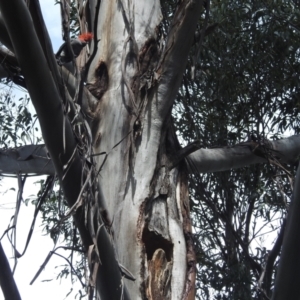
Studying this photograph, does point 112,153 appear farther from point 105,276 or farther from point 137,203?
point 105,276

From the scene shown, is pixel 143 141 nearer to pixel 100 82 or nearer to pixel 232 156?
pixel 100 82

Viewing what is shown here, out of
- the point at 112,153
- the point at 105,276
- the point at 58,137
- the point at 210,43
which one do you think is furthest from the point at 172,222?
the point at 210,43

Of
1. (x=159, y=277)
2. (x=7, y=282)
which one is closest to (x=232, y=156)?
(x=159, y=277)

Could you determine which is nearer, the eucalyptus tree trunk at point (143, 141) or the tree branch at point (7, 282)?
the tree branch at point (7, 282)

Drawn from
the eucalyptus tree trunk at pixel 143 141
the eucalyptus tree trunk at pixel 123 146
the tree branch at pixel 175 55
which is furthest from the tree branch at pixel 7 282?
the tree branch at pixel 175 55

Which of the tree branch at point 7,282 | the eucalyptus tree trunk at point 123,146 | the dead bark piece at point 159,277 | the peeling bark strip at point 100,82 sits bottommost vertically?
the tree branch at point 7,282

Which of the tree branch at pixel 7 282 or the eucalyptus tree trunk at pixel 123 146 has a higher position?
the eucalyptus tree trunk at pixel 123 146

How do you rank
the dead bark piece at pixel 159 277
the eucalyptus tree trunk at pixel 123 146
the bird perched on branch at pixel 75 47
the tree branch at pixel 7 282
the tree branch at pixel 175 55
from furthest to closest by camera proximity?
the tree branch at pixel 175 55 → the bird perched on branch at pixel 75 47 → the dead bark piece at pixel 159 277 → the eucalyptus tree trunk at pixel 123 146 → the tree branch at pixel 7 282

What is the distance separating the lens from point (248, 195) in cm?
452

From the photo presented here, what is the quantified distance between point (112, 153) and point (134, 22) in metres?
0.61

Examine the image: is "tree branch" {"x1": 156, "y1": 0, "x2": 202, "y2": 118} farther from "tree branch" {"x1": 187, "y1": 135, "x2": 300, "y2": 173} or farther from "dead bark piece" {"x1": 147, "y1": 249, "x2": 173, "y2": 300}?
"dead bark piece" {"x1": 147, "y1": 249, "x2": 173, "y2": 300}

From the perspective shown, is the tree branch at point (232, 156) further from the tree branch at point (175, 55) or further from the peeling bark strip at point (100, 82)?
the peeling bark strip at point (100, 82)

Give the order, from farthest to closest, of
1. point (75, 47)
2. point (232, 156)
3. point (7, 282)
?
point (232, 156)
point (75, 47)
point (7, 282)

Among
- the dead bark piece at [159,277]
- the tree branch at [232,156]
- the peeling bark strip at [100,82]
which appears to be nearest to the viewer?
the dead bark piece at [159,277]
